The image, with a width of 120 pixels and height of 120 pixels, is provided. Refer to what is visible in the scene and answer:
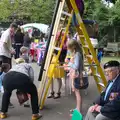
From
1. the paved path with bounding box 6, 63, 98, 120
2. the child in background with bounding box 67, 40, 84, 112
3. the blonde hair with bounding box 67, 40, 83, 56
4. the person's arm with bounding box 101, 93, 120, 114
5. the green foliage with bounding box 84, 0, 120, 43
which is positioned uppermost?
the green foliage with bounding box 84, 0, 120, 43

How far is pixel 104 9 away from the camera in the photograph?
67.6 feet

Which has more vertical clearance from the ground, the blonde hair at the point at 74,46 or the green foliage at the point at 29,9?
the green foliage at the point at 29,9

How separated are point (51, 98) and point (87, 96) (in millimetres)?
912

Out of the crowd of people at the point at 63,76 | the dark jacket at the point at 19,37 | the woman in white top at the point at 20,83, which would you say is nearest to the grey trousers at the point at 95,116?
the crowd of people at the point at 63,76

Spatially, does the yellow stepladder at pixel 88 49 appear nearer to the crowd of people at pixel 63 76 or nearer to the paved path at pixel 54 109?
the crowd of people at pixel 63 76

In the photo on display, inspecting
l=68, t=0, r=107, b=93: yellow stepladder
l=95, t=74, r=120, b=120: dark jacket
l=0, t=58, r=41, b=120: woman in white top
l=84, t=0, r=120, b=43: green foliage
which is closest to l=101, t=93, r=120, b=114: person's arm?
l=95, t=74, r=120, b=120: dark jacket

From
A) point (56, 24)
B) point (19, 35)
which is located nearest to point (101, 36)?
point (19, 35)

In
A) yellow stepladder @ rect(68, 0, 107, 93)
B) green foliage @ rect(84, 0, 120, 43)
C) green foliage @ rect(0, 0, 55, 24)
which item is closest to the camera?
yellow stepladder @ rect(68, 0, 107, 93)

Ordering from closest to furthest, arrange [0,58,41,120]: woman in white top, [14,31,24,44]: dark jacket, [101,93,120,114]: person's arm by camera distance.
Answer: [101,93,120,114]: person's arm, [0,58,41,120]: woman in white top, [14,31,24,44]: dark jacket

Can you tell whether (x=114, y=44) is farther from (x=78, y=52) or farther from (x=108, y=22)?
(x=78, y=52)

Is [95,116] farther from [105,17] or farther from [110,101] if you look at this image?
[105,17]

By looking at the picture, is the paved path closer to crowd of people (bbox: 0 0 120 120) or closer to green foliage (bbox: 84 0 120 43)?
crowd of people (bbox: 0 0 120 120)

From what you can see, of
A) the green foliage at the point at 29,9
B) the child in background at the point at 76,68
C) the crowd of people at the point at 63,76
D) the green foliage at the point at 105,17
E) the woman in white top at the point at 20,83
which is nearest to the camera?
the crowd of people at the point at 63,76

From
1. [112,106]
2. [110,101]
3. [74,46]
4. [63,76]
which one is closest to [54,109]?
[63,76]
